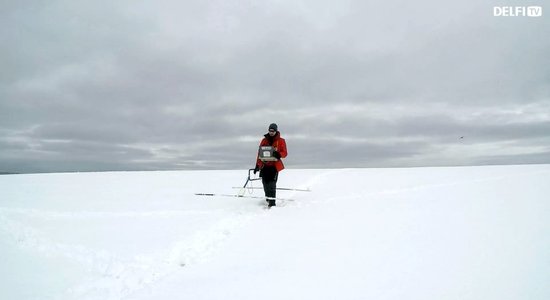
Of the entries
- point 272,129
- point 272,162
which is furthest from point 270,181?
point 272,129

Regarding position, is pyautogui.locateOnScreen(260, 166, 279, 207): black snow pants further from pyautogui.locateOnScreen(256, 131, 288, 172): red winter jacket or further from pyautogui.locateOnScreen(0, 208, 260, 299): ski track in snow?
pyautogui.locateOnScreen(0, 208, 260, 299): ski track in snow

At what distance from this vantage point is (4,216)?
7.78m

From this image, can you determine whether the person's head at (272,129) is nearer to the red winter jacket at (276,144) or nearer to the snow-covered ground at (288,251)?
the red winter jacket at (276,144)

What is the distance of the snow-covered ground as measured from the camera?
3488 millimetres

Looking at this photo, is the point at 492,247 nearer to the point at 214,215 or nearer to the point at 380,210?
the point at 380,210

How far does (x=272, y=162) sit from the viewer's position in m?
9.20

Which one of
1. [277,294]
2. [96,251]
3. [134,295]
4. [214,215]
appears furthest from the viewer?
[214,215]

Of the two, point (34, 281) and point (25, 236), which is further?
point (25, 236)

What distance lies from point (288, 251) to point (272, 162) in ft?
15.2

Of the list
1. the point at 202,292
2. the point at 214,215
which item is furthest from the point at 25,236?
the point at 202,292

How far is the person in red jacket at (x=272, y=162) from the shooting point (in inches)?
353

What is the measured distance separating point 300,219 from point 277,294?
3576 millimetres

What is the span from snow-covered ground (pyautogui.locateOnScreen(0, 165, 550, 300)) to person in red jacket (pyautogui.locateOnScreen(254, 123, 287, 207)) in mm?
917

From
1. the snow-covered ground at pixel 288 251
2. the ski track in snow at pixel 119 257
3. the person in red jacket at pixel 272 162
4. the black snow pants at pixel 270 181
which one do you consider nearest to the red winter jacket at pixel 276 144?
the person in red jacket at pixel 272 162
